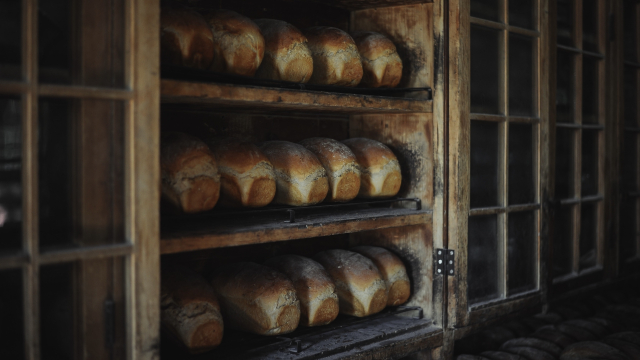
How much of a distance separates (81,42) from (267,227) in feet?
2.42

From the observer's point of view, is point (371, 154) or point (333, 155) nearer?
point (333, 155)

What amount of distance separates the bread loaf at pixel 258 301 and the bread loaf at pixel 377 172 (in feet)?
1.78

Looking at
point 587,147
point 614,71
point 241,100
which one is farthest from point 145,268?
point 614,71

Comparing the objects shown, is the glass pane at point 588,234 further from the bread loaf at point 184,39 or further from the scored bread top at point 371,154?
the bread loaf at point 184,39

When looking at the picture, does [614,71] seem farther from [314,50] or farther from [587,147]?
[314,50]

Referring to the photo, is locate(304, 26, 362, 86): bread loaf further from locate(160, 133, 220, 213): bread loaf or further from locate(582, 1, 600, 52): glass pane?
locate(582, 1, 600, 52): glass pane

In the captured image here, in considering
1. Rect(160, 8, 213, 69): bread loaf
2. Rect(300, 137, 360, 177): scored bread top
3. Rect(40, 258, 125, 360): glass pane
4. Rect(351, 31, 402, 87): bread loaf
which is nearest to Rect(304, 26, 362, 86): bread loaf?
Rect(351, 31, 402, 87): bread loaf

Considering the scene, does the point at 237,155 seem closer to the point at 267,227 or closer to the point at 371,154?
the point at 267,227

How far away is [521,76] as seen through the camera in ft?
7.80

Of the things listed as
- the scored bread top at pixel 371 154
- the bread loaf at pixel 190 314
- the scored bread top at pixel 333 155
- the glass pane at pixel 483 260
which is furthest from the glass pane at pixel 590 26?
the bread loaf at pixel 190 314

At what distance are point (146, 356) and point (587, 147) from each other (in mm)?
2465

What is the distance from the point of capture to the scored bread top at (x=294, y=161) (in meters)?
1.89

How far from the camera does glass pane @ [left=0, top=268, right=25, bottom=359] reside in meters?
1.16

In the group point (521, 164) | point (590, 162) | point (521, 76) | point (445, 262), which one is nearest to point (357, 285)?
point (445, 262)
